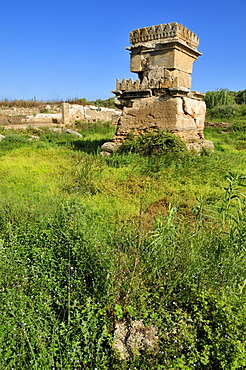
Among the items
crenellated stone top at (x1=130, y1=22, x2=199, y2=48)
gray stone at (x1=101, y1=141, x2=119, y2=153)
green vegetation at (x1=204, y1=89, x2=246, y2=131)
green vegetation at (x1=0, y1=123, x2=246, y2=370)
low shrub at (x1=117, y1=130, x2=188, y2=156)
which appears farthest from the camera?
green vegetation at (x1=204, y1=89, x2=246, y2=131)

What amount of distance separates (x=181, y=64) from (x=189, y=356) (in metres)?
7.76

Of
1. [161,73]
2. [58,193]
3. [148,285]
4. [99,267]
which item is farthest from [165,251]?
[161,73]

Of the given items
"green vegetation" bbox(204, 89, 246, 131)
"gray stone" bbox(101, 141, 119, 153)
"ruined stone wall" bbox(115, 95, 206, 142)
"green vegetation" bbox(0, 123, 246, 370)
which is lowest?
"green vegetation" bbox(0, 123, 246, 370)

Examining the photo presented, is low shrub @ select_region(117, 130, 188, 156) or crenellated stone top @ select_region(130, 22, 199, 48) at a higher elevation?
crenellated stone top @ select_region(130, 22, 199, 48)

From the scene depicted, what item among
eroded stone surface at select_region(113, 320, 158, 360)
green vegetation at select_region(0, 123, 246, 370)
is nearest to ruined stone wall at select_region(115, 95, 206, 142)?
green vegetation at select_region(0, 123, 246, 370)

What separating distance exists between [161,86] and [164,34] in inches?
54.3

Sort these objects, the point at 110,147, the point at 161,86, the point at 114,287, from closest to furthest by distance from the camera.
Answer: the point at 114,287 → the point at 161,86 → the point at 110,147

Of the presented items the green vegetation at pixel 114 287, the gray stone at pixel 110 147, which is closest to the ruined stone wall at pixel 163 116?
the gray stone at pixel 110 147

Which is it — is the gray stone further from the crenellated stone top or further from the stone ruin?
the crenellated stone top

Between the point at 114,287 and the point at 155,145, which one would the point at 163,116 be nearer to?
the point at 155,145

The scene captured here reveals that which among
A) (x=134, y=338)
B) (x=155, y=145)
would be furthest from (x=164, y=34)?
(x=134, y=338)

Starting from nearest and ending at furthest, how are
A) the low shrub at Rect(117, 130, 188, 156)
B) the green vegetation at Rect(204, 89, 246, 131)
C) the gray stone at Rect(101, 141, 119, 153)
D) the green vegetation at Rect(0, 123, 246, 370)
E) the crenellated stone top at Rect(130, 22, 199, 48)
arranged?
the green vegetation at Rect(0, 123, 246, 370) < the low shrub at Rect(117, 130, 188, 156) < the crenellated stone top at Rect(130, 22, 199, 48) < the gray stone at Rect(101, 141, 119, 153) < the green vegetation at Rect(204, 89, 246, 131)

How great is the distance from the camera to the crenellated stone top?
25.4 feet

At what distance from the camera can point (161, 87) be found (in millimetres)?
7887
